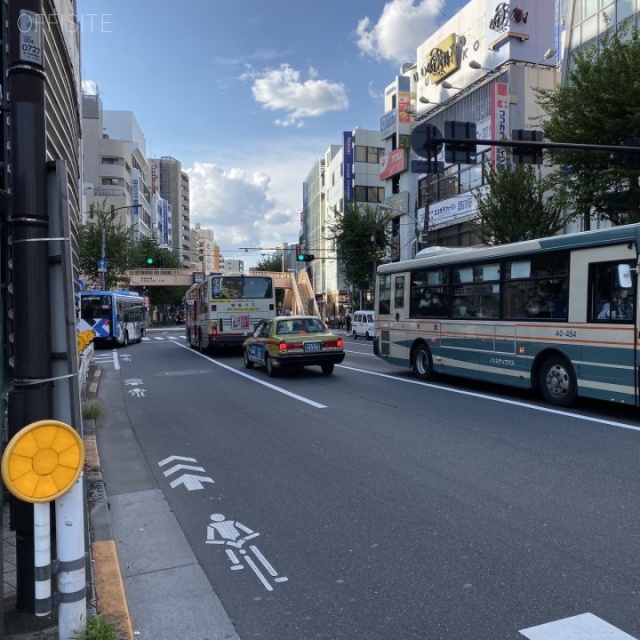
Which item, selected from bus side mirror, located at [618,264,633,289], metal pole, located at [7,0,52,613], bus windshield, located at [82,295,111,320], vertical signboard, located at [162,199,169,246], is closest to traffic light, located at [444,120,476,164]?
bus side mirror, located at [618,264,633,289]

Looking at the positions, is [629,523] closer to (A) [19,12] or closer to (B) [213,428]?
(A) [19,12]

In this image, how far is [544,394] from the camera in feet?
35.6

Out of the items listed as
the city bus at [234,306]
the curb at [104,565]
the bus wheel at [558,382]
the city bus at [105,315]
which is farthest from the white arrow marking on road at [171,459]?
the city bus at [105,315]

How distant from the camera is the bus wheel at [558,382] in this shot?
10141 millimetres

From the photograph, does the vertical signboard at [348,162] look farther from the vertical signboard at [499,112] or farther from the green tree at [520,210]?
the green tree at [520,210]

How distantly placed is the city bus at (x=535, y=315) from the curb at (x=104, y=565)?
7.63 m

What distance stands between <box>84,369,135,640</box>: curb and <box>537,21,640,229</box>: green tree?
50.1 ft

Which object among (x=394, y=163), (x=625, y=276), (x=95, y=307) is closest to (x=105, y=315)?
(x=95, y=307)

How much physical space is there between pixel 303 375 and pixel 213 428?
6.80m

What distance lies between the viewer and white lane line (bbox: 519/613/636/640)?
324 cm

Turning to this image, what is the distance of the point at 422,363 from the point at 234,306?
10304 millimetres

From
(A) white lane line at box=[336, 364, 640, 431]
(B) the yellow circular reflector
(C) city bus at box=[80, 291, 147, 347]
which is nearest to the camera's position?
(B) the yellow circular reflector

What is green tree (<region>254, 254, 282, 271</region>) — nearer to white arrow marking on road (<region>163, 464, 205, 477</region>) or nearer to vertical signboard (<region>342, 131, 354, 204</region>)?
vertical signboard (<region>342, 131, 354, 204</region>)

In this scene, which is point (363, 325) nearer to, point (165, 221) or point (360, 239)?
point (360, 239)
